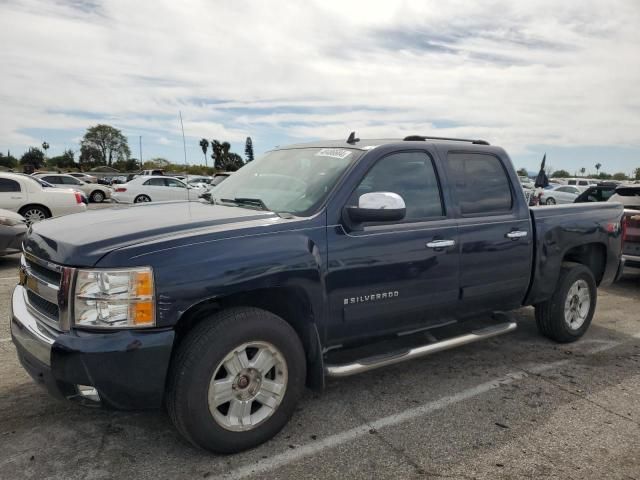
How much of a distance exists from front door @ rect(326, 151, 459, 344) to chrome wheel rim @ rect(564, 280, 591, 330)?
5.70ft

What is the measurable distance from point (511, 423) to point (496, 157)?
7.32 ft

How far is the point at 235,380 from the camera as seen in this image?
283cm

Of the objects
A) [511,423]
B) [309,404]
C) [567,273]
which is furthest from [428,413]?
[567,273]

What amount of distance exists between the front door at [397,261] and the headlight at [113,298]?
114 centimetres

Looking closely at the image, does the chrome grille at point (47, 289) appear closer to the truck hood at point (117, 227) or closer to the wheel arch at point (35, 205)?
the truck hood at point (117, 227)

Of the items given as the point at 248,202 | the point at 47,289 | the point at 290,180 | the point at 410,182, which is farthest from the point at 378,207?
the point at 47,289

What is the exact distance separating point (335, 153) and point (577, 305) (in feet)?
10.0

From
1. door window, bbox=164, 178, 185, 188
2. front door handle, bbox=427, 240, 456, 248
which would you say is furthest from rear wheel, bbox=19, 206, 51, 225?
front door handle, bbox=427, 240, 456, 248

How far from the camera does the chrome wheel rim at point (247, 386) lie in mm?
2787

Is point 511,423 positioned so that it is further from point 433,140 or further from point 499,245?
point 433,140

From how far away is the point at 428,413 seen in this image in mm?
3453

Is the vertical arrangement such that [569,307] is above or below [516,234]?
below

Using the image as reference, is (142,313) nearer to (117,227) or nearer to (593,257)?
(117,227)

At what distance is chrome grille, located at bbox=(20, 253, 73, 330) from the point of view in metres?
2.59
